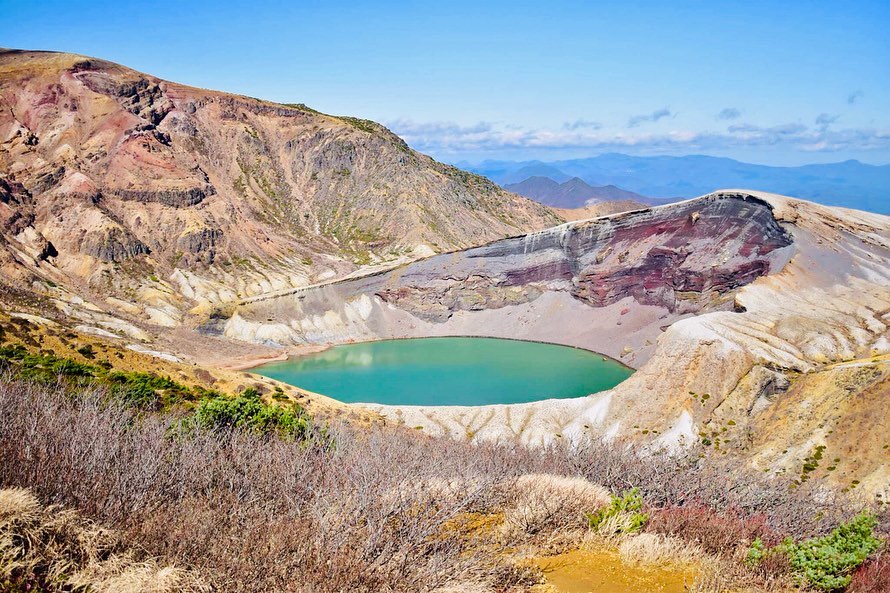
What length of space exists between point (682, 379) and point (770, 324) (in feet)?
31.4

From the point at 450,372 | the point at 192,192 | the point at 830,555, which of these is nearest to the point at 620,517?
the point at 830,555

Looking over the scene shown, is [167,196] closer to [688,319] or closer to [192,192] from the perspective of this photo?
[192,192]

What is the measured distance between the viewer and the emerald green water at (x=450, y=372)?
5284 cm

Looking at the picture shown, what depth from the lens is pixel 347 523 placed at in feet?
29.5

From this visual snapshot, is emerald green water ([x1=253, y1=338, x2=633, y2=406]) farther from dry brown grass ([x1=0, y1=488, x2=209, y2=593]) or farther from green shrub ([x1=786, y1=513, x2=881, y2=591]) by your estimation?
dry brown grass ([x1=0, y1=488, x2=209, y2=593])

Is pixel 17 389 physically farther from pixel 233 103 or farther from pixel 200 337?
pixel 233 103

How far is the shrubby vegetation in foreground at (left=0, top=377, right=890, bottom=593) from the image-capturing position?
24.5 feet

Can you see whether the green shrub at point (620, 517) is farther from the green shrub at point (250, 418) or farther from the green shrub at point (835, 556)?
the green shrub at point (250, 418)

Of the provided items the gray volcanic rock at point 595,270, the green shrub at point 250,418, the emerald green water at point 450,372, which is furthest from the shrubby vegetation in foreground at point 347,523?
the gray volcanic rock at point 595,270

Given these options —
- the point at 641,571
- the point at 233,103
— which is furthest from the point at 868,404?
the point at 233,103

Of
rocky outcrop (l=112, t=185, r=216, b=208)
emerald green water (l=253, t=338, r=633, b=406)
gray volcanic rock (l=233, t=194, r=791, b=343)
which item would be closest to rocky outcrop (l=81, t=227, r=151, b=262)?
rocky outcrop (l=112, t=185, r=216, b=208)

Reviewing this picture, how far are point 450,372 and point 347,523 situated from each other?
5188 cm

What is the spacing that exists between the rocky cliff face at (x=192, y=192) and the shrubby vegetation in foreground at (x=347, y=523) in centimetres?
6830

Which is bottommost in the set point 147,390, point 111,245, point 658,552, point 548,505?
point 147,390
